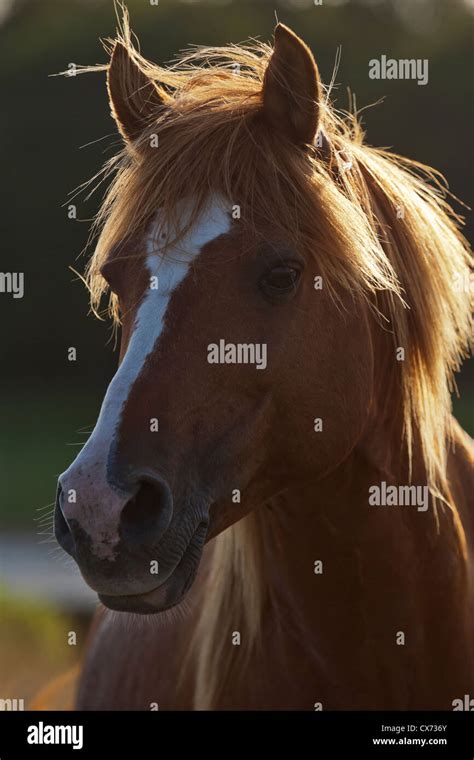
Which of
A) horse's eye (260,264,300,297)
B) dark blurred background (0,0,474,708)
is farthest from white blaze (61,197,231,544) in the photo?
dark blurred background (0,0,474,708)

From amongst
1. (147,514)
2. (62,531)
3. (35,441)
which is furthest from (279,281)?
(35,441)

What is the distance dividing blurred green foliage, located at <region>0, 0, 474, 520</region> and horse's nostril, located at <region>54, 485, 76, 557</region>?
3.10m

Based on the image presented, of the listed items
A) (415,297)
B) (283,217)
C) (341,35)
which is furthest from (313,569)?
(341,35)

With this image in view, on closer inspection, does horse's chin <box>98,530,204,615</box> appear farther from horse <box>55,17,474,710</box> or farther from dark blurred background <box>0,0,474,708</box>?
dark blurred background <box>0,0,474,708</box>

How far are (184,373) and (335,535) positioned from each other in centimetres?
55

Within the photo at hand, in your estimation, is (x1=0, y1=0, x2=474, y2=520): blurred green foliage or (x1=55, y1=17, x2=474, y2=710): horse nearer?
(x1=55, y1=17, x2=474, y2=710): horse

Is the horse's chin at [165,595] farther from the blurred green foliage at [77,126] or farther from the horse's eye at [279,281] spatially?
the blurred green foliage at [77,126]

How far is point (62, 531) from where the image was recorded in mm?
1438

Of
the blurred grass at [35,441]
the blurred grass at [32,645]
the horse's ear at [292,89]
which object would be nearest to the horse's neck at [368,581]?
the horse's ear at [292,89]

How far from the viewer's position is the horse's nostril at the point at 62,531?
4.63 ft

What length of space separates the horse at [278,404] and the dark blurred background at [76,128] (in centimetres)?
248

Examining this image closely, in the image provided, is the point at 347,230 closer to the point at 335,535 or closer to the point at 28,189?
the point at 335,535

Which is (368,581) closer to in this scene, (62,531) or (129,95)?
(62,531)

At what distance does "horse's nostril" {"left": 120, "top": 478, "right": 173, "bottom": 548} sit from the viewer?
1.37m
